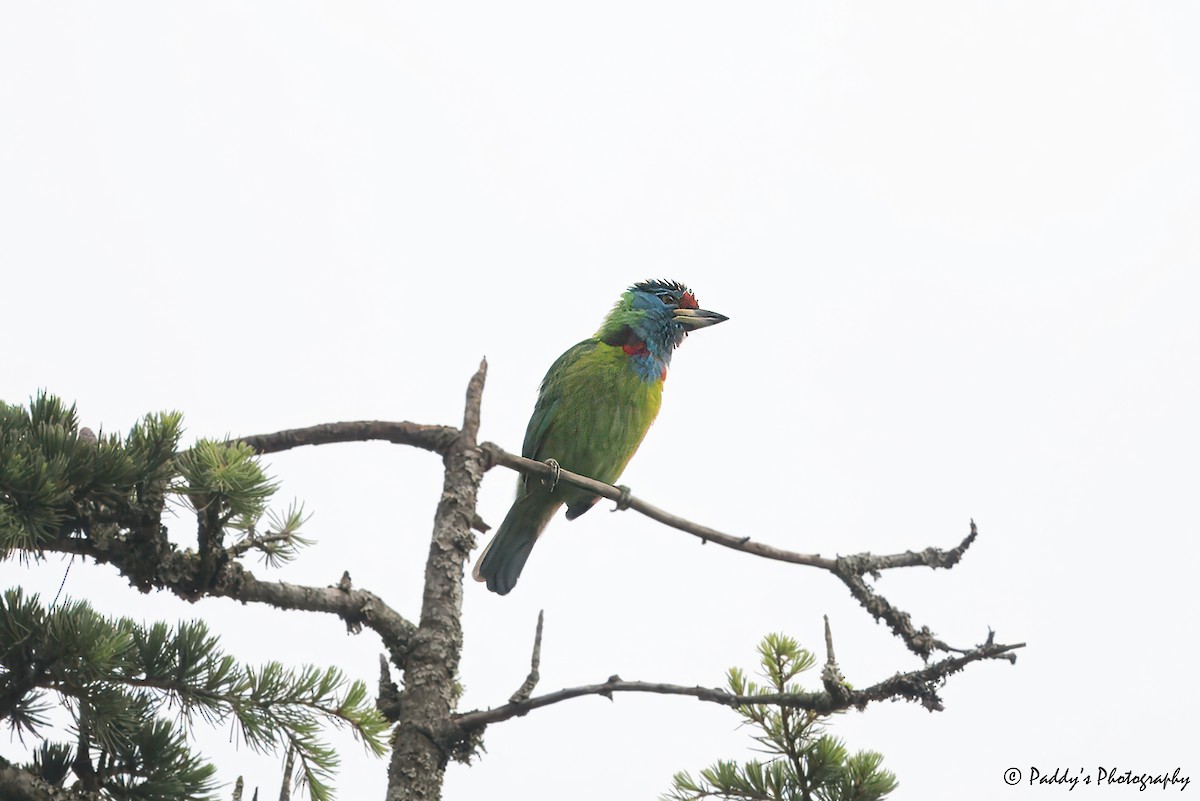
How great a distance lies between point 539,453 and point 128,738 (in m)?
4.13

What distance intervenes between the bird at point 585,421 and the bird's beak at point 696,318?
131 mm

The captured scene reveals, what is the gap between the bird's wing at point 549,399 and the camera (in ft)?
21.2

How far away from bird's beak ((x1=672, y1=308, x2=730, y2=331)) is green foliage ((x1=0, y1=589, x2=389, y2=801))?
14.7ft

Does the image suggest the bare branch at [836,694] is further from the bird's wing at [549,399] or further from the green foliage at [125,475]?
the bird's wing at [549,399]

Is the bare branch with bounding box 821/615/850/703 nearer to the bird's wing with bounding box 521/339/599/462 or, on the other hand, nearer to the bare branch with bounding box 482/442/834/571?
the bare branch with bounding box 482/442/834/571

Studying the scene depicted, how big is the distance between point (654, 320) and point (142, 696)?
4710 millimetres

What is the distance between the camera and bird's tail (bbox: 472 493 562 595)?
620 cm

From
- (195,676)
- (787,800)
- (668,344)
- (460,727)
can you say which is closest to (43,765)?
(195,676)

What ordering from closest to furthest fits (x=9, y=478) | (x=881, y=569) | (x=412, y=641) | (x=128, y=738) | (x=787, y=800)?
(x=9, y=478) → (x=128, y=738) → (x=787, y=800) → (x=412, y=641) → (x=881, y=569)

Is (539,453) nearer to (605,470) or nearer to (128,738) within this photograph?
(605,470)

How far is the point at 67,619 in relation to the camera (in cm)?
233

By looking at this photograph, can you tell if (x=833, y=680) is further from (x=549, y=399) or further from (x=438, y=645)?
(x=549, y=399)

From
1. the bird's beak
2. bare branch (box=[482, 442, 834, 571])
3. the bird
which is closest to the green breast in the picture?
the bird

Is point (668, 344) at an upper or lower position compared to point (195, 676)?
upper
